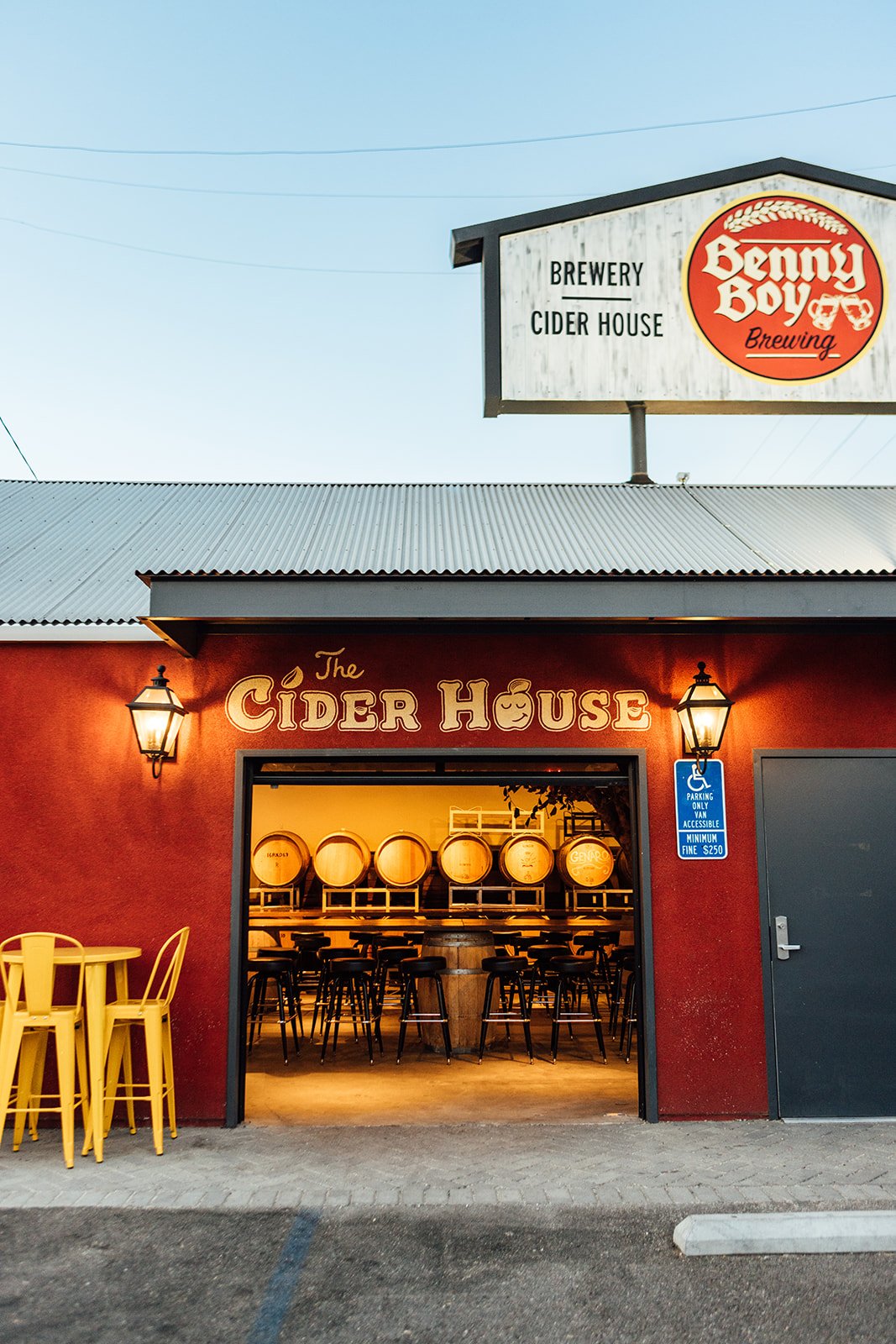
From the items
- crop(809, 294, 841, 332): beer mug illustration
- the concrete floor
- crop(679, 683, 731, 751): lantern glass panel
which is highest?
crop(809, 294, 841, 332): beer mug illustration

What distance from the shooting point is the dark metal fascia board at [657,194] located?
24.6ft

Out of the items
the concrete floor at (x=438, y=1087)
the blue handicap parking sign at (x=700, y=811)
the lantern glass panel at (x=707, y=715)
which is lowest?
the concrete floor at (x=438, y=1087)

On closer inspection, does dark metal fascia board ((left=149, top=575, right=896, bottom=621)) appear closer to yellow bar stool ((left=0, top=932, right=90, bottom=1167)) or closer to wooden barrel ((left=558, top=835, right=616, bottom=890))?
yellow bar stool ((left=0, top=932, right=90, bottom=1167))

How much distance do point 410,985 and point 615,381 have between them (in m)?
4.94

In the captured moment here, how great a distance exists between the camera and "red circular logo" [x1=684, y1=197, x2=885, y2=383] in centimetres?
747

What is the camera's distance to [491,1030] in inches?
329

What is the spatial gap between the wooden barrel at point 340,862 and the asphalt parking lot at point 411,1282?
18.9 feet

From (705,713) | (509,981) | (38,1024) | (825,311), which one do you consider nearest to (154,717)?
(38,1024)

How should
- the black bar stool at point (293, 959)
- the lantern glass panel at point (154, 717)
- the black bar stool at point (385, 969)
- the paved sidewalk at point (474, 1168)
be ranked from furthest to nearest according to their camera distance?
1. the black bar stool at point (385, 969)
2. the black bar stool at point (293, 959)
3. the lantern glass panel at point (154, 717)
4. the paved sidewalk at point (474, 1168)

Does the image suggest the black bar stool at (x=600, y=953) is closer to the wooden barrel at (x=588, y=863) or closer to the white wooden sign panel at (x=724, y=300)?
the wooden barrel at (x=588, y=863)

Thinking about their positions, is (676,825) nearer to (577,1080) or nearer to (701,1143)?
(701,1143)

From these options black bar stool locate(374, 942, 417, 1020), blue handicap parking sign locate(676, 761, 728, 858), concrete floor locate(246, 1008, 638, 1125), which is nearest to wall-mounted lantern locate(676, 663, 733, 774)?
blue handicap parking sign locate(676, 761, 728, 858)

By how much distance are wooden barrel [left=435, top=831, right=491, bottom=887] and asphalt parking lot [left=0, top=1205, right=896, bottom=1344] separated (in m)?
5.71

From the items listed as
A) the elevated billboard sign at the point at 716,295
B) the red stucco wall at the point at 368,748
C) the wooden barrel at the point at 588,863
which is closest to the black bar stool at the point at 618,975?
the wooden barrel at the point at 588,863
